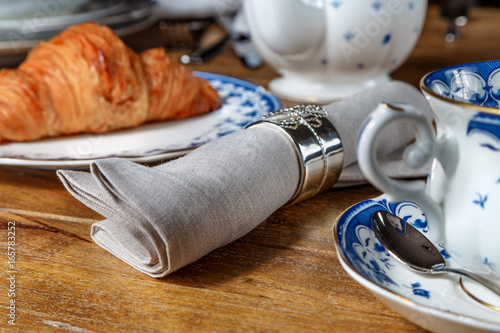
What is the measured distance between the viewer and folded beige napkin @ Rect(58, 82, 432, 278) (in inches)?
14.2

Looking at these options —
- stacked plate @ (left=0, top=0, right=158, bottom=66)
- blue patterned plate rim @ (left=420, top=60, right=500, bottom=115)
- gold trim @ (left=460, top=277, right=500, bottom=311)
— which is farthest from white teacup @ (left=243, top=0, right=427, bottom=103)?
gold trim @ (left=460, top=277, right=500, bottom=311)

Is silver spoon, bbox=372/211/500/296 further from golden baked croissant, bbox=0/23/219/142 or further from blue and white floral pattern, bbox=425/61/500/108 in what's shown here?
golden baked croissant, bbox=0/23/219/142

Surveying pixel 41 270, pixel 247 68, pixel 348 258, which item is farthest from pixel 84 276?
pixel 247 68

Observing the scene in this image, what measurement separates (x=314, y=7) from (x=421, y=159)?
16.8 inches

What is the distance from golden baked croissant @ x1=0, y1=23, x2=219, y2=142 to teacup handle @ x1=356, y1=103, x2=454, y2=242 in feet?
1.27

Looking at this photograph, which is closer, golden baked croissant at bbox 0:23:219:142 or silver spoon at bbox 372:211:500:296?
silver spoon at bbox 372:211:500:296

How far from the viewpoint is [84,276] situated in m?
0.38

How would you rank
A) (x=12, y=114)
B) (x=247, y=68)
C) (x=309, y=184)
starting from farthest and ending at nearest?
(x=247, y=68) < (x=12, y=114) < (x=309, y=184)

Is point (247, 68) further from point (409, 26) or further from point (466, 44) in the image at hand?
point (466, 44)

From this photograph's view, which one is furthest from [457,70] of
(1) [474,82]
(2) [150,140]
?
(2) [150,140]

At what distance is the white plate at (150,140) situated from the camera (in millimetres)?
514

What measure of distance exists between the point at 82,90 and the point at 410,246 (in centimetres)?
41

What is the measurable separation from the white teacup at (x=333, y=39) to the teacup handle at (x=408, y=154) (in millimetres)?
405

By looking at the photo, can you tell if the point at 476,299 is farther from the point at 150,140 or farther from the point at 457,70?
the point at 150,140
